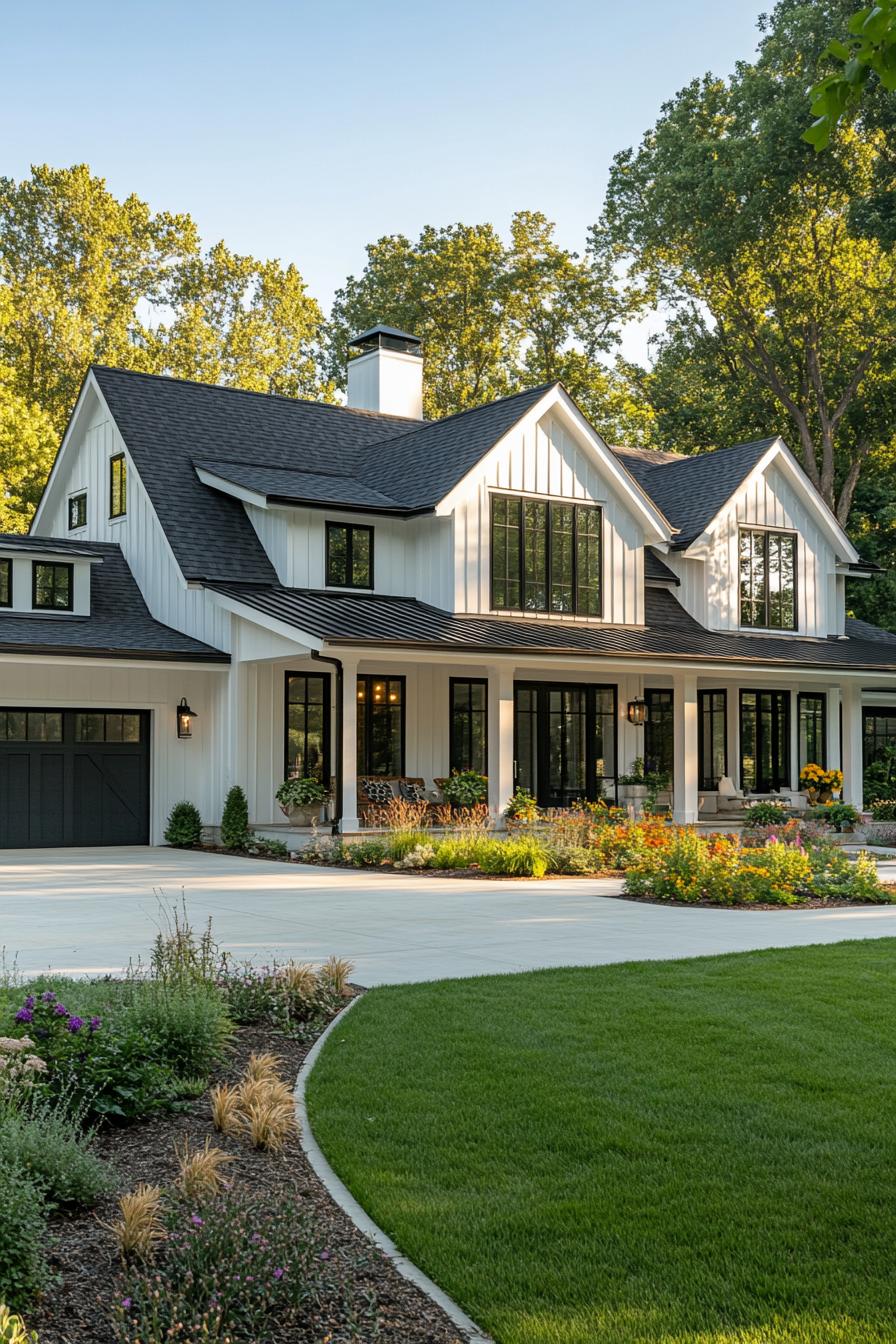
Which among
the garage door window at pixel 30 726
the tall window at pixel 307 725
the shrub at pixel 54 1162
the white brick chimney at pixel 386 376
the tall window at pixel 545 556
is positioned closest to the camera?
the shrub at pixel 54 1162

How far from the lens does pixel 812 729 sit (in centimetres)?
2867

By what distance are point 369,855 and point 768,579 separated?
13363mm

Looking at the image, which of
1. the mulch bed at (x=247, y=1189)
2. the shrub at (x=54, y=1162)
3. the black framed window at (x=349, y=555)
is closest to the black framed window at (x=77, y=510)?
the black framed window at (x=349, y=555)

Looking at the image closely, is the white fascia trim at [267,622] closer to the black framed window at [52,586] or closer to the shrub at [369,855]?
the black framed window at [52,586]

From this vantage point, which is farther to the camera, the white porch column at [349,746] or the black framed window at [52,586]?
the black framed window at [52,586]

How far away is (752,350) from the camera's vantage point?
39438mm

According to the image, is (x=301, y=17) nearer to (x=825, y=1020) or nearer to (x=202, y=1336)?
(x=825, y=1020)

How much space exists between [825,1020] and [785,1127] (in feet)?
7.47

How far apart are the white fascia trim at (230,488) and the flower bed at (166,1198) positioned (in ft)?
53.3

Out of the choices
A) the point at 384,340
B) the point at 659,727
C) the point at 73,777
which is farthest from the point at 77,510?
the point at 659,727

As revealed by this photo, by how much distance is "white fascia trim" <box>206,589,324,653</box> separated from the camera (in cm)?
1911

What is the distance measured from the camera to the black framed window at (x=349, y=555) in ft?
77.1

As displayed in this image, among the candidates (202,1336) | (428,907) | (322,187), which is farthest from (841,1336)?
(322,187)

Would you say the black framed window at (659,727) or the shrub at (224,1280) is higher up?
the black framed window at (659,727)
